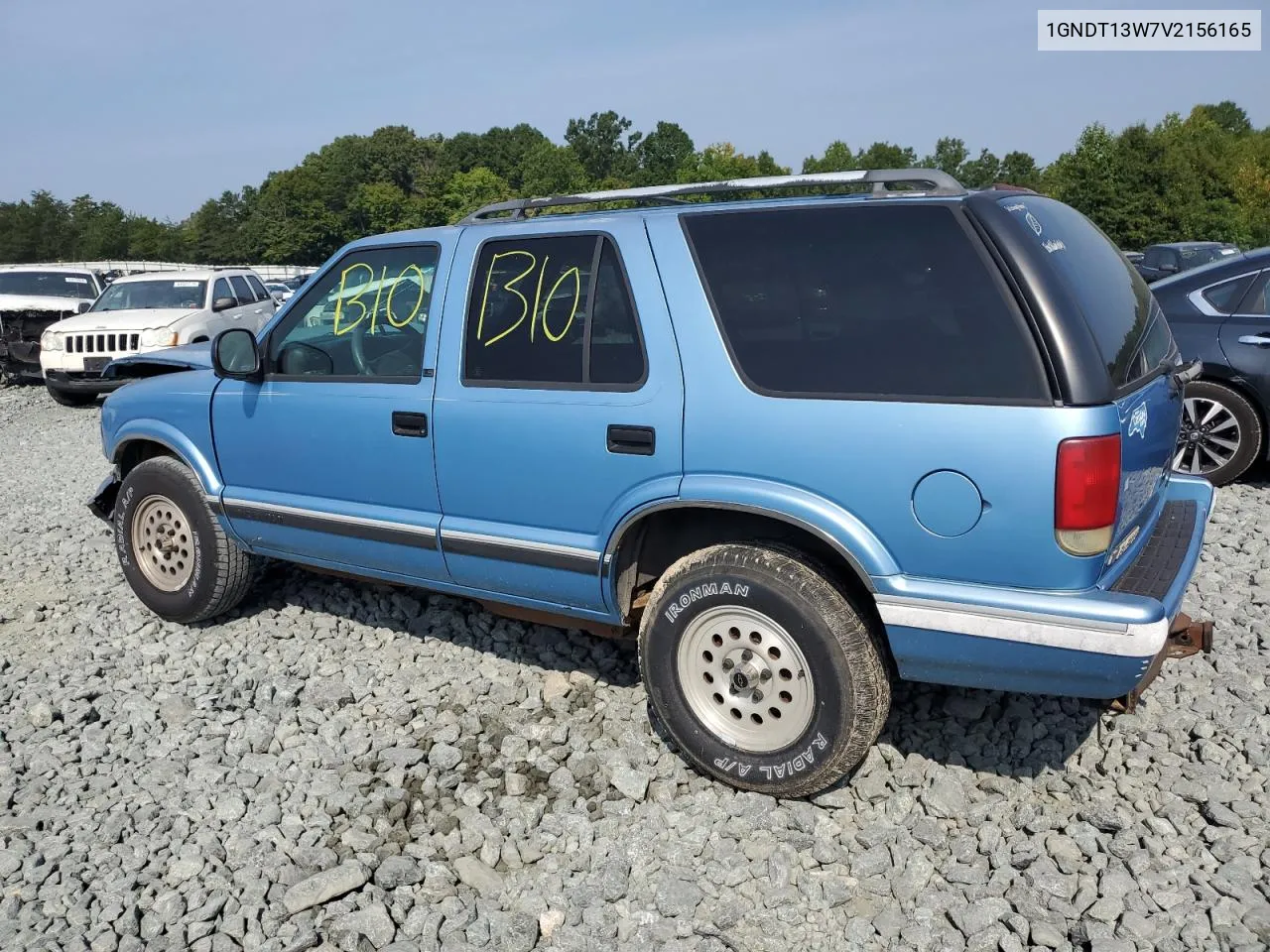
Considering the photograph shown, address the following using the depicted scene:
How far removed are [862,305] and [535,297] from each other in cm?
130

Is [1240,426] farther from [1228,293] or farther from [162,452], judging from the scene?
[162,452]

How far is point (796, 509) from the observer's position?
3.16 metres

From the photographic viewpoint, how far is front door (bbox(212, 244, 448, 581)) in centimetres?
407

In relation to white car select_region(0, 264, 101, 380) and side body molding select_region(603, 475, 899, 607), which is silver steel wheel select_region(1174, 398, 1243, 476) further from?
white car select_region(0, 264, 101, 380)

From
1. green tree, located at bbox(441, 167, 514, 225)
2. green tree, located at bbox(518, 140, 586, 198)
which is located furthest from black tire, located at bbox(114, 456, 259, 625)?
green tree, located at bbox(518, 140, 586, 198)

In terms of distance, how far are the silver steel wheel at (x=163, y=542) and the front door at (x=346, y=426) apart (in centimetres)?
49

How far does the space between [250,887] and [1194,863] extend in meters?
2.91

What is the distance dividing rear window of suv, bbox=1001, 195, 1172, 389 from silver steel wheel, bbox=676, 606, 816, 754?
4.39 feet

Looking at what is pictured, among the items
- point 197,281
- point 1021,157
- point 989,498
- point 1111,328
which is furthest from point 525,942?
point 1021,157

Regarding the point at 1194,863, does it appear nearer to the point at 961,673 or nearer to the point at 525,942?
the point at 961,673

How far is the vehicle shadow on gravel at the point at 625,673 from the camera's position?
146 inches

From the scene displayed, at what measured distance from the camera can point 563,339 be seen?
3707mm

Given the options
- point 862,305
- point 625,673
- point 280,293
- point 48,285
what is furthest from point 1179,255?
point 280,293

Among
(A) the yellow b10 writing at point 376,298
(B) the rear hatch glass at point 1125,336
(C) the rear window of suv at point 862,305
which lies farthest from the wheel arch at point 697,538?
(A) the yellow b10 writing at point 376,298
